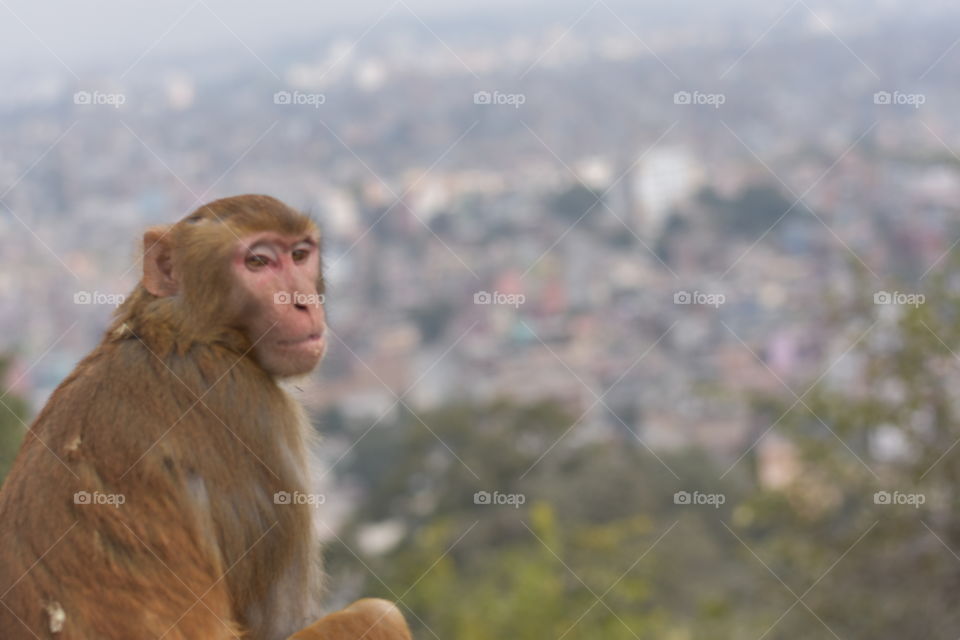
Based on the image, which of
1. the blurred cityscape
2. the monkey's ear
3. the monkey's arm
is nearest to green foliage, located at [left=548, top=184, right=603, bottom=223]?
the blurred cityscape

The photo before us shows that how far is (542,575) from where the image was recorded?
12219mm

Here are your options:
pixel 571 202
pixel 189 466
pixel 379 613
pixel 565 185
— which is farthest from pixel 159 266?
pixel 565 185

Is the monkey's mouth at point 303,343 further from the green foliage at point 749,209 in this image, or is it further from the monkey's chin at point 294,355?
the green foliage at point 749,209

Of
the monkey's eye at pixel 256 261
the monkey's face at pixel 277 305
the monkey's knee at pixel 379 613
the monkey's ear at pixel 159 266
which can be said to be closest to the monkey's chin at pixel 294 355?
the monkey's face at pixel 277 305

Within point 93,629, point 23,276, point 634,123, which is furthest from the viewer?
point 634,123

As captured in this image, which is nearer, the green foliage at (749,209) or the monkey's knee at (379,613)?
the monkey's knee at (379,613)

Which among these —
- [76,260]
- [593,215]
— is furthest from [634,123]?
[76,260]

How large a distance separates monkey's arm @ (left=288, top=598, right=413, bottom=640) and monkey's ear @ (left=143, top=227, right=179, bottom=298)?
0.93 m

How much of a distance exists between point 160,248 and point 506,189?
112 ft

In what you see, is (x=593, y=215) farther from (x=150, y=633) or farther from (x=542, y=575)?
(x=150, y=633)

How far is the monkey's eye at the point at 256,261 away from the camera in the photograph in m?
3.12

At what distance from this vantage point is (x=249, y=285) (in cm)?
310

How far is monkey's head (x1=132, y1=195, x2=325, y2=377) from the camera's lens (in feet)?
10.1

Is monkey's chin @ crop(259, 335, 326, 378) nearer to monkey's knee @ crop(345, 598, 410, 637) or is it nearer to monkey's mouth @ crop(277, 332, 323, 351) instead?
monkey's mouth @ crop(277, 332, 323, 351)
